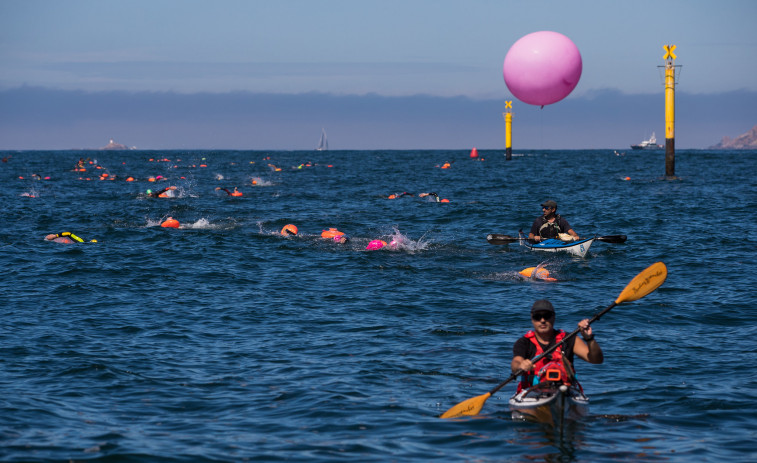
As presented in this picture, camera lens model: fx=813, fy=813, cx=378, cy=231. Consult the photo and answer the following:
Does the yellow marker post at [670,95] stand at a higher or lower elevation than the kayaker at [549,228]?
higher

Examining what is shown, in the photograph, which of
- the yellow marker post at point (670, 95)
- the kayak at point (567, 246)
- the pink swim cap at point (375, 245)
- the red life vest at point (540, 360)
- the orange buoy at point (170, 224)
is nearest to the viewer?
the red life vest at point (540, 360)

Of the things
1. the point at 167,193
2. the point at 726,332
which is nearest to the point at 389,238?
the point at 726,332

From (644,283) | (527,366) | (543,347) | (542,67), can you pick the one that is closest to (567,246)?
(542,67)

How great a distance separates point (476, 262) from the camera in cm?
1970

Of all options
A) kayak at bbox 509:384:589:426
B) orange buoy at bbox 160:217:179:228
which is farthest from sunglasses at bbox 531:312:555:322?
orange buoy at bbox 160:217:179:228

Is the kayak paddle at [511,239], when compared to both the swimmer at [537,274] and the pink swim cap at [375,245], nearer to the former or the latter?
the swimmer at [537,274]

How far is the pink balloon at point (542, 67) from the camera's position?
1856cm

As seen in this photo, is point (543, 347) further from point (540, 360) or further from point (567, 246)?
point (567, 246)

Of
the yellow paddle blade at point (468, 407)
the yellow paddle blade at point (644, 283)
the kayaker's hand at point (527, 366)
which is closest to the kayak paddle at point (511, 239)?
the yellow paddle blade at point (644, 283)

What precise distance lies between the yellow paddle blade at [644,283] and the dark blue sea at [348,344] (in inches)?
49.0

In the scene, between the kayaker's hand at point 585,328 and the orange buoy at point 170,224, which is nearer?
the kayaker's hand at point 585,328

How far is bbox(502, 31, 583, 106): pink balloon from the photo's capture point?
18.6 m

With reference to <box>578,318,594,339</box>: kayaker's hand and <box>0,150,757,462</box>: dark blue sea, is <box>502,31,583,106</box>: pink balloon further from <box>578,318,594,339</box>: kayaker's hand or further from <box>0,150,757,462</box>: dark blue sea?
<box>578,318,594,339</box>: kayaker's hand

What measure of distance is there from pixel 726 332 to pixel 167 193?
32.8 metres
